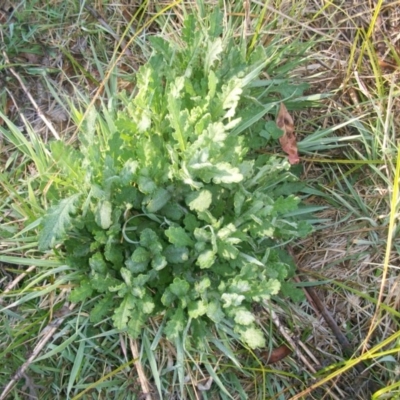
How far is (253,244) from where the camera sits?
2.21 m

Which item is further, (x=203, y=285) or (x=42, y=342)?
(x=42, y=342)

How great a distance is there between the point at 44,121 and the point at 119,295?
0.93 meters

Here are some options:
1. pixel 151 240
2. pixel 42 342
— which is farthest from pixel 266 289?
pixel 42 342

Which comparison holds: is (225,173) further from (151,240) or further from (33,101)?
(33,101)

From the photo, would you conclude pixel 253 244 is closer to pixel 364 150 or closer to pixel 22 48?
pixel 364 150

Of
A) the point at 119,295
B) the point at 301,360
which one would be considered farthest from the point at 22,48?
the point at 301,360

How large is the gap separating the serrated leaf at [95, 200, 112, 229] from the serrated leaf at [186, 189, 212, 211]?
0.30m

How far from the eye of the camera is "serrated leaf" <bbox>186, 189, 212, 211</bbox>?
81.2 inches

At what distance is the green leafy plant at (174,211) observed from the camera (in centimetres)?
206

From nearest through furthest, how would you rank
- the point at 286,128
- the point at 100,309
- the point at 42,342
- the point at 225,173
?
the point at 225,173, the point at 100,309, the point at 42,342, the point at 286,128

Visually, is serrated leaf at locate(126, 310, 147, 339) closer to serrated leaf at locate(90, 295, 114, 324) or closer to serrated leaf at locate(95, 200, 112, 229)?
serrated leaf at locate(90, 295, 114, 324)

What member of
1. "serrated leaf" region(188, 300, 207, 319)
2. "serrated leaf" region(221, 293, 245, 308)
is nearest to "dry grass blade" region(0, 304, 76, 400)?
"serrated leaf" region(188, 300, 207, 319)

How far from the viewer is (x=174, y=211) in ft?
7.12

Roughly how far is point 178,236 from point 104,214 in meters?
0.29
